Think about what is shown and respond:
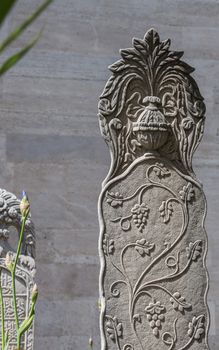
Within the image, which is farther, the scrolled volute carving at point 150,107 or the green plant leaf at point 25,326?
the scrolled volute carving at point 150,107

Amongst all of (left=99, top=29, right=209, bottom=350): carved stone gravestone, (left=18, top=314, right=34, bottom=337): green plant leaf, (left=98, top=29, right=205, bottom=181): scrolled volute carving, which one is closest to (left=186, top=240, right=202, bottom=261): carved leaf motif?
(left=99, top=29, right=209, bottom=350): carved stone gravestone

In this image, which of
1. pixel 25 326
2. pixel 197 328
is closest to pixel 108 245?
pixel 197 328

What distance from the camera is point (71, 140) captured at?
5086 mm

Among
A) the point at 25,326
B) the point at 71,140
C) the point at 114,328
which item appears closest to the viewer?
the point at 25,326

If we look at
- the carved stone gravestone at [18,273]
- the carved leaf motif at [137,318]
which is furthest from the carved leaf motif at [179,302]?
the carved stone gravestone at [18,273]

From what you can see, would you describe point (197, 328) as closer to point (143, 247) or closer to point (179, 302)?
point (179, 302)

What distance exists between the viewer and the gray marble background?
496 cm

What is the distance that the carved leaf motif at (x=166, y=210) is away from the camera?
304 centimetres

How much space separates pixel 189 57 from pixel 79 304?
1483mm

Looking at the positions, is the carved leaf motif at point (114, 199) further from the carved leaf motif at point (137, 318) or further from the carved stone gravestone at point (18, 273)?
the carved stone gravestone at point (18, 273)

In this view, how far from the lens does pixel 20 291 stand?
12.0 feet

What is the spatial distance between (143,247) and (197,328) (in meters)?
0.31

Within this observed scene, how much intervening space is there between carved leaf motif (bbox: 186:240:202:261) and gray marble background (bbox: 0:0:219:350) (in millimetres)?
1797

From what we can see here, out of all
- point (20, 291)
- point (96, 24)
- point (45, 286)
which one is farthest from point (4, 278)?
point (96, 24)
